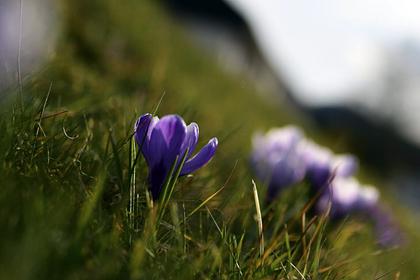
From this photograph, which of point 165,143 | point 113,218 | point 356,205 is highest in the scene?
point 165,143

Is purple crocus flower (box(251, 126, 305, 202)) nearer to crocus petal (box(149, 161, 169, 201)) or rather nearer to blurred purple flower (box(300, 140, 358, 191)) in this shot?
blurred purple flower (box(300, 140, 358, 191))

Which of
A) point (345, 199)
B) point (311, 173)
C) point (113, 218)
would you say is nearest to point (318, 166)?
point (311, 173)

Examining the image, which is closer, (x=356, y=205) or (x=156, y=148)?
(x=156, y=148)

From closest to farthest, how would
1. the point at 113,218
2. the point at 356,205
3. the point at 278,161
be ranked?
the point at 113,218
the point at 278,161
the point at 356,205

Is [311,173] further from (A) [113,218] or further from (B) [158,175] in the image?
(A) [113,218]

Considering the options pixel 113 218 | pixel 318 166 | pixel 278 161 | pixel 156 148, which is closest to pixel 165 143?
pixel 156 148

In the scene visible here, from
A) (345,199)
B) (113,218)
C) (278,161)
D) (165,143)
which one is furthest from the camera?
(345,199)

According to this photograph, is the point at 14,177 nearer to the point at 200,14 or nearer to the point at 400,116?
the point at 200,14

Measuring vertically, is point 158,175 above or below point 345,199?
above
